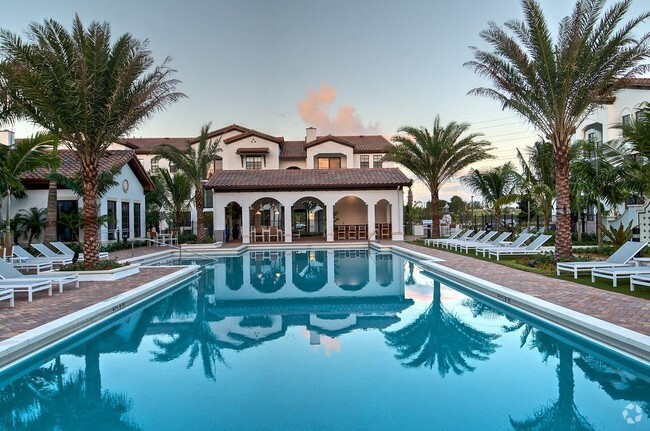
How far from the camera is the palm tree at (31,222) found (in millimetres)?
20953

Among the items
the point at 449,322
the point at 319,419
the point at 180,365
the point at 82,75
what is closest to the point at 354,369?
the point at 319,419

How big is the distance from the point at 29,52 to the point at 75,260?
5.91 m

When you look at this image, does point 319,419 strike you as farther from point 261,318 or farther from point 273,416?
point 261,318

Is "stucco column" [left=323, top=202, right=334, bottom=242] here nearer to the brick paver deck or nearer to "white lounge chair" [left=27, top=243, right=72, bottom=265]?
"white lounge chair" [left=27, top=243, right=72, bottom=265]

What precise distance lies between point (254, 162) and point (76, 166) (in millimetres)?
18826

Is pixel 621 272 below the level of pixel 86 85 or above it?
below

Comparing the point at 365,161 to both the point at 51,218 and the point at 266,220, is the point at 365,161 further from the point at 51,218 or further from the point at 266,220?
the point at 51,218

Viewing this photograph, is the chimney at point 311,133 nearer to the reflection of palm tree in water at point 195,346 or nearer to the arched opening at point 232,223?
the arched opening at point 232,223

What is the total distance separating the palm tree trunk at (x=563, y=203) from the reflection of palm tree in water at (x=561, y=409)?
760cm

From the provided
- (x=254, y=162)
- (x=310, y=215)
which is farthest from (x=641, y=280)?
(x=254, y=162)

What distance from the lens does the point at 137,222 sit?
2723 cm

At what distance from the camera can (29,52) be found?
1152cm

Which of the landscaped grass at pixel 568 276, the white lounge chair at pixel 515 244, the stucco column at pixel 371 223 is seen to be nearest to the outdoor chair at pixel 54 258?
the landscaped grass at pixel 568 276

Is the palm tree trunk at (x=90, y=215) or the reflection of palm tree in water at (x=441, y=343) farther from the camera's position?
the palm tree trunk at (x=90, y=215)
